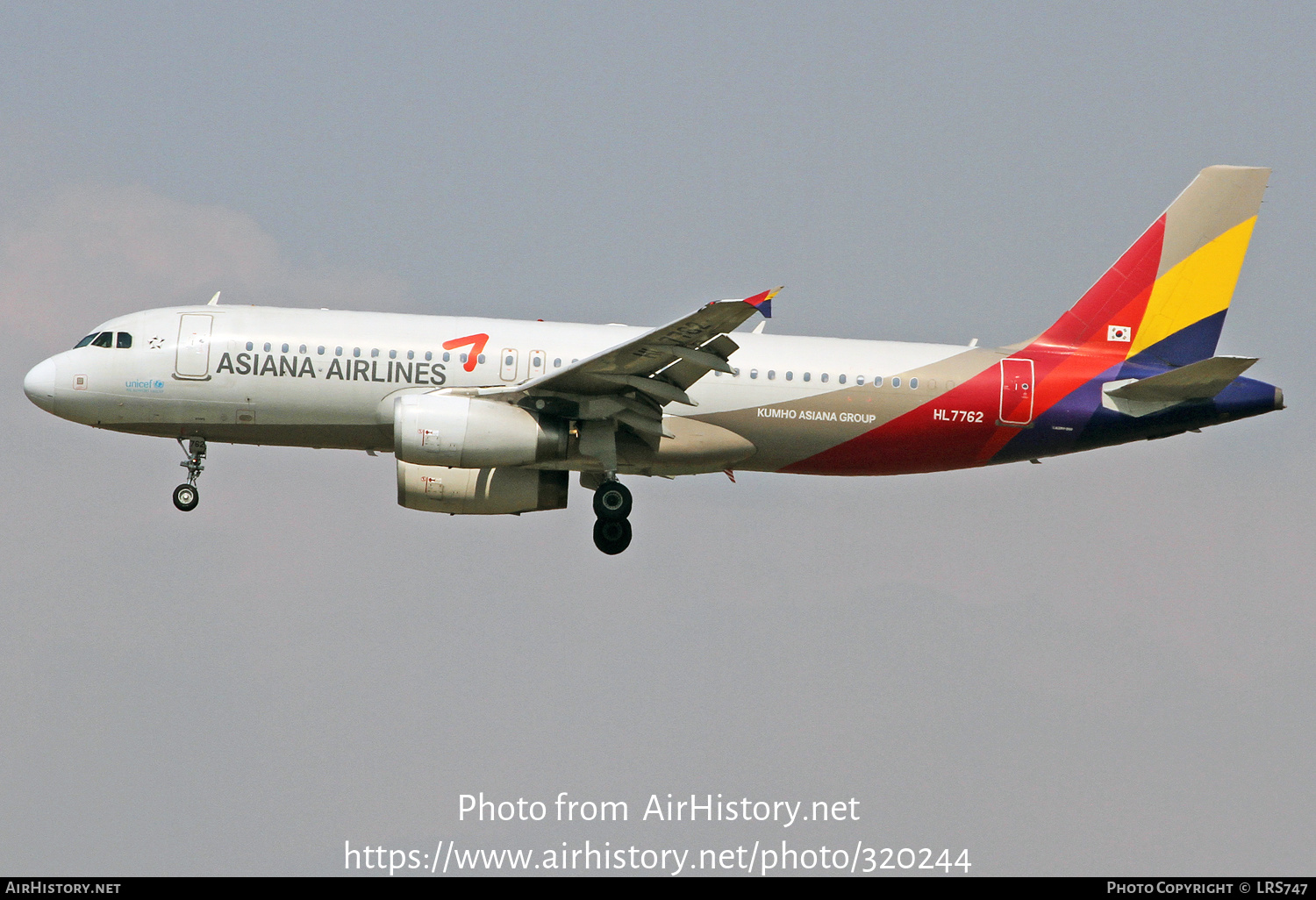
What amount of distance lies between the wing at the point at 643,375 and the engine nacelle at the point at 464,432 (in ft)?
1.72

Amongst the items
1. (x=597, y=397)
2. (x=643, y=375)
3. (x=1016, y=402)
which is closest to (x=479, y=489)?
(x=597, y=397)

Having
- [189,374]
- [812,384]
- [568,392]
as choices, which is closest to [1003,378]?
[812,384]

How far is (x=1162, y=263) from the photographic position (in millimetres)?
33625

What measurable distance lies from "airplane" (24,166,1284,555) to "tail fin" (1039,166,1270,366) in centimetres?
36

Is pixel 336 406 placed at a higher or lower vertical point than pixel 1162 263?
lower

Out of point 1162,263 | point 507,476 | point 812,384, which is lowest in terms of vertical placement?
point 507,476

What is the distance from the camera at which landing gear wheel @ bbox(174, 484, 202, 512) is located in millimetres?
32531

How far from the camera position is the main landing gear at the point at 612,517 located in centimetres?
3173

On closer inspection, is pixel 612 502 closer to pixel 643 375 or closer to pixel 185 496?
pixel 643 375

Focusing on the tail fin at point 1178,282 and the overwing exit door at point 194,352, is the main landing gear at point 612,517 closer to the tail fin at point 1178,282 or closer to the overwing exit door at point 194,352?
the overwing exit door at point 194,352

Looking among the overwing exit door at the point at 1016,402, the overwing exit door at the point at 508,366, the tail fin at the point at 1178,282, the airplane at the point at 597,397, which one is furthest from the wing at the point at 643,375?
the tail fin at the point at 1178,282

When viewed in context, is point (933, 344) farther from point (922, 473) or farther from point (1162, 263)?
point (1162, 263)

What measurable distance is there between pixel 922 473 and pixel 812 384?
350cm

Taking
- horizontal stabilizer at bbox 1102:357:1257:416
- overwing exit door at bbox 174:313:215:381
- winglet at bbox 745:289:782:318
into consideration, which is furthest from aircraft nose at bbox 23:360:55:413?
horizontal stabilizer at bbox 1102:357:1257:416
